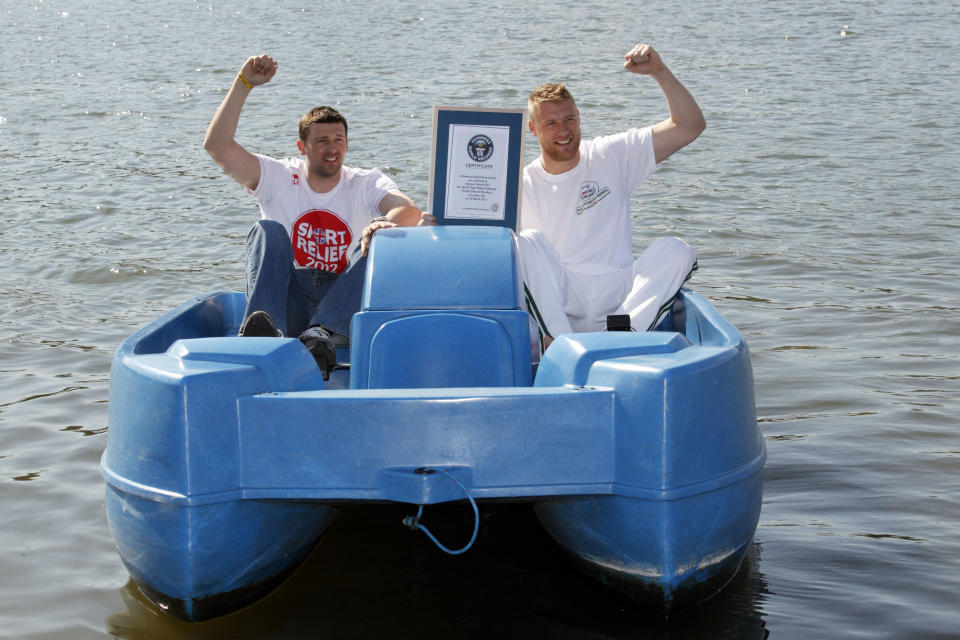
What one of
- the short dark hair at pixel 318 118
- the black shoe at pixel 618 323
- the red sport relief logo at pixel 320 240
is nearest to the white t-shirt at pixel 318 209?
the red sport relief logo at pixel 320 240

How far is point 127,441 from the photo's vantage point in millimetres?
3109

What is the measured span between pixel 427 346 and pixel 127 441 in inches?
35.8

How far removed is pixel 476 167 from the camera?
173 inches

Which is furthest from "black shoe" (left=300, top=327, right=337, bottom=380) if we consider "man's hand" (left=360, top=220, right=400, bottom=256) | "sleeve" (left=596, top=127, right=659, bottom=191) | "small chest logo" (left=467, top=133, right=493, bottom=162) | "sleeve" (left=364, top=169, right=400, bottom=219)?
"sleeve" (left=596, top=127, right=659, bottom=191)

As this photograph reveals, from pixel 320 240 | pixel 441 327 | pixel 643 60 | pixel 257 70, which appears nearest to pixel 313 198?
pixel 320 240

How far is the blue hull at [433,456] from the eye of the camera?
113 inches

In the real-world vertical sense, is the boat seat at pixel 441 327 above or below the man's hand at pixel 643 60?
below

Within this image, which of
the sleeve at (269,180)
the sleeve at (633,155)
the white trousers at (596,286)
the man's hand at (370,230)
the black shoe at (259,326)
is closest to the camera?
the black shoe at (259,326)

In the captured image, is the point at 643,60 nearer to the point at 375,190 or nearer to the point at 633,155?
the point at 633,155

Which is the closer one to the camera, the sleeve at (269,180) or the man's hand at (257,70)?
the man's hand at (257,70)

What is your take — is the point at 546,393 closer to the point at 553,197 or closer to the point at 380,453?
the point at 380,453

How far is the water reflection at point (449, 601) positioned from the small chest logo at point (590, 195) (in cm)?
139

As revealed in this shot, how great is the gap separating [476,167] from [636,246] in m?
4.14

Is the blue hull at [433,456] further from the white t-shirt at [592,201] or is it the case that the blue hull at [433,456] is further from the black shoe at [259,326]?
the white t-shirt at [592,201]
